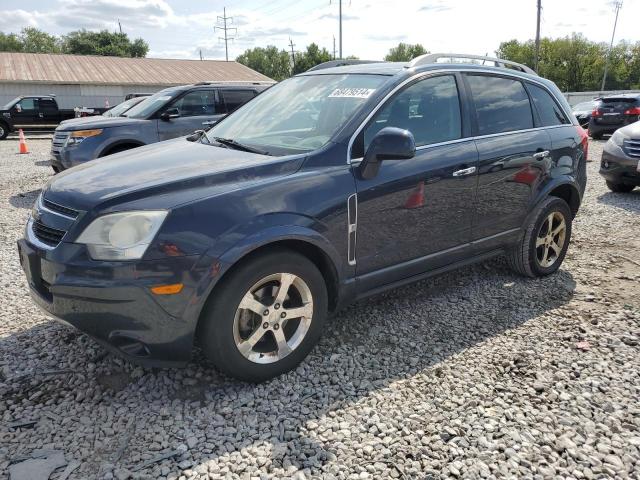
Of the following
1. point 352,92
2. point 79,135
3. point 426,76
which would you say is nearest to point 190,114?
point 79,135

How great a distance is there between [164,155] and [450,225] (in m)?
2.07

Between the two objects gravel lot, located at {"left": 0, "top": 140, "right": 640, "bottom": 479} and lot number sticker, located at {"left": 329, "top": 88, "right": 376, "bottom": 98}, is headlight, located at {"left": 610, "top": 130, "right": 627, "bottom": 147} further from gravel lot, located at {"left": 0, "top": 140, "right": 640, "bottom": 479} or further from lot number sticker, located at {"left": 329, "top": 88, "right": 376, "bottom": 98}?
lot number sticker, located at {"left": 329, "top": 88, "right": 376, "bottom": 98}

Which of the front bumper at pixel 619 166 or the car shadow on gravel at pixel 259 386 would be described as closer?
the car shadow on gravel at pixel 259 386

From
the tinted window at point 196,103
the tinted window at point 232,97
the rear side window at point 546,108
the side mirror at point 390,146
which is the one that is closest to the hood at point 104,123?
the tinted window at point 196,103

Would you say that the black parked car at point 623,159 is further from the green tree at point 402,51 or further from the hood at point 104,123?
the green tree at point 402,51

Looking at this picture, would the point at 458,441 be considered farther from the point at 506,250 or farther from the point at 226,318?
the point at 506,250

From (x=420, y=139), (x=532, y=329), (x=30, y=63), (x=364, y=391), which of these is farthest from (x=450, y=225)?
(x=30, y=63)

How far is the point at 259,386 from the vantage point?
2994 mm

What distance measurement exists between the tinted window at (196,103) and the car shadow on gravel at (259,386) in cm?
576

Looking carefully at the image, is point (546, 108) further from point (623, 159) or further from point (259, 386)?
point (623, 159)

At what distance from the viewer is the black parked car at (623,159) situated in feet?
25.9

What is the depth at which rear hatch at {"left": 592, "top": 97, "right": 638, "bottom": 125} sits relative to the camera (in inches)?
640

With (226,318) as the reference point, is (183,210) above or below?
above

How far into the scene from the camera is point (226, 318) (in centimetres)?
273
